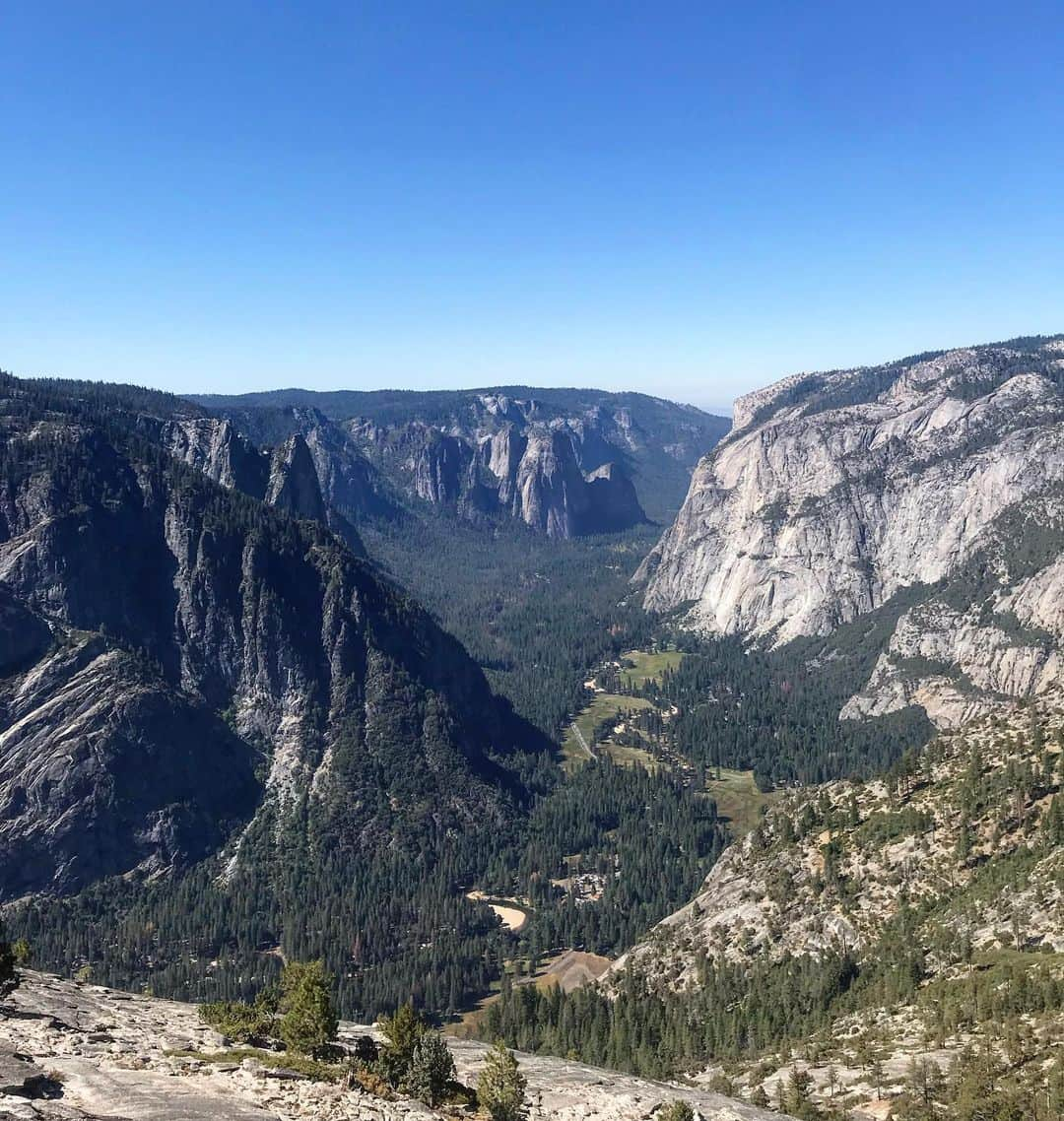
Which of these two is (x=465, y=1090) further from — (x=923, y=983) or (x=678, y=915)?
(x=678, y=915)

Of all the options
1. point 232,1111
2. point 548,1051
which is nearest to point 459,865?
point 548,1051

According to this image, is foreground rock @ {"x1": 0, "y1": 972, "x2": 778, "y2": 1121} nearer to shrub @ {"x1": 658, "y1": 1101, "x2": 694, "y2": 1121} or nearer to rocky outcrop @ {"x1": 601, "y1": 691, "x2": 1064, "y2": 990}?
shrub @ {"x1": 658, "y1": 1101, "x2": 694, "y2": 1121}

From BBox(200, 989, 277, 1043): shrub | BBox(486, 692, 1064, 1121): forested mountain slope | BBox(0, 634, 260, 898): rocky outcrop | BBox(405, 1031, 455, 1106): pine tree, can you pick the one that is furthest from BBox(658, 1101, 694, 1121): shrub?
BBox(0, 634, 260, 898): rocky outcrop

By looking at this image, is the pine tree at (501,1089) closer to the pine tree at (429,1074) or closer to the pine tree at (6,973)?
the pine tree at (429,1074)

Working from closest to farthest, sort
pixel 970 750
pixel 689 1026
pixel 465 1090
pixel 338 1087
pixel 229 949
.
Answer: pixel 338 1087, pixel 465 1090, pixel 689 1026, pixel 970 750, pixel 229 949

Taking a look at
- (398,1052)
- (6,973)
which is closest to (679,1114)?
(398,1052)

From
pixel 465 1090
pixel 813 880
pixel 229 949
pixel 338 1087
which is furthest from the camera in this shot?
pixel 229 949
